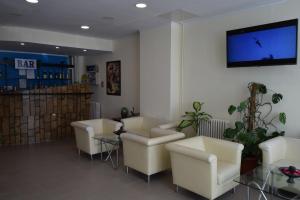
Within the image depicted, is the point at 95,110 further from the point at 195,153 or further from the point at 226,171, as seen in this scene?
the point at 226,171

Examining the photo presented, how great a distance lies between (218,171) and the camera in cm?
289

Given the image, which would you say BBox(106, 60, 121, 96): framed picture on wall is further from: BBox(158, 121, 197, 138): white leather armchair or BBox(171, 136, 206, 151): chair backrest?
BBox(171, 136, 206, 151): chair backrest

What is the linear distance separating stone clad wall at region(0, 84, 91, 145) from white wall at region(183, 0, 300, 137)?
3202 millimetres

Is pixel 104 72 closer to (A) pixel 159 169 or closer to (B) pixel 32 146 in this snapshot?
(B) pixel 32 146

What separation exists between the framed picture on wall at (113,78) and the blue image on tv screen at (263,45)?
3.46 metres

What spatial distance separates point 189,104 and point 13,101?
4178 mm

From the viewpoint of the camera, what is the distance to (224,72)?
437cm

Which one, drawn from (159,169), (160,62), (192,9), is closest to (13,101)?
(160,62)

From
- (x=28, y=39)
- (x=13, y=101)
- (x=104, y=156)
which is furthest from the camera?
(x=13, y=101)

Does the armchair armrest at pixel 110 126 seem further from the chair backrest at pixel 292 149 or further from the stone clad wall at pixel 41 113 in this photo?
the chair backrest at pixel 292 149

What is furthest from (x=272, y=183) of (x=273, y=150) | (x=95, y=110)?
(x=95, y=110)

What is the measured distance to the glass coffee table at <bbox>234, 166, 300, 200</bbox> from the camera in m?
2.27

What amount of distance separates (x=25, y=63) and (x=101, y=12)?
438cm

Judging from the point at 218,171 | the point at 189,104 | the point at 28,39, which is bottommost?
the point at 218,171
